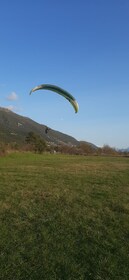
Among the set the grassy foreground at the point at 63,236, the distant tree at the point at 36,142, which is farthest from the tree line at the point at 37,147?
the grassy foreground at the point at 63,236

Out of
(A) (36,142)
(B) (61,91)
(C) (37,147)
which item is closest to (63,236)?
(B) (61,91)

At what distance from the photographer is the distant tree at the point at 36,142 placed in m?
57.6

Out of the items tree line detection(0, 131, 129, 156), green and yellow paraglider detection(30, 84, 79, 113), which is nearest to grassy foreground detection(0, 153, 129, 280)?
green and yellow paraglider detection(30, 84, 79, 113)

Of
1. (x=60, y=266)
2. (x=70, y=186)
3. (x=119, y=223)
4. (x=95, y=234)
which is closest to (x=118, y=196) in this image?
(x=70, y=186)

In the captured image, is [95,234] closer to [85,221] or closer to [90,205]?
[85,221]

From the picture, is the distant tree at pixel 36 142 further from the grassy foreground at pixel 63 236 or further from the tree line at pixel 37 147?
the grassy foreground at pixel 63 236

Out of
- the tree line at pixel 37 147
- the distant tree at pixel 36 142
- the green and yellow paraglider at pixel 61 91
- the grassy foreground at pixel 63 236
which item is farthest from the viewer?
the distant tree at pixel 36 142

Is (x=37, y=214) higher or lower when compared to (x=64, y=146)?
lower

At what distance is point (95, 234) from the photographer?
7.88 metres

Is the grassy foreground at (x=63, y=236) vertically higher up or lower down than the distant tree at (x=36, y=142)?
lower down

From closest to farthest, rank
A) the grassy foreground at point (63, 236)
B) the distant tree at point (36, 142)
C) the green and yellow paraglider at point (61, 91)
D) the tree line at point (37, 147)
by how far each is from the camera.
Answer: the grassy foreground at point (63, 236) → the green and yellow paraglider at point (61, 91) → the tree line at point (37, 147) → the distant tree at point (36, 142)

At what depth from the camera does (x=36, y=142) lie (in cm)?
5741

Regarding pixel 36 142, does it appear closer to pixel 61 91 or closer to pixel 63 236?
pixel 61 91

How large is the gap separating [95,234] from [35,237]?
147cm
